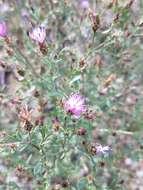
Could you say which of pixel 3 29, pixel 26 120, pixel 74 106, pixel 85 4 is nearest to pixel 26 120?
pixel 26 120

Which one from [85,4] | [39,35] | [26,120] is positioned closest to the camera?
[26,120]

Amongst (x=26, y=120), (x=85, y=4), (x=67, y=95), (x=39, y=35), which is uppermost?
(x=85, y=4)

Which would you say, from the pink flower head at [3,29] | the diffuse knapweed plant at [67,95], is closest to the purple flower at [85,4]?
the diffuse knapweed plant at [67,95]

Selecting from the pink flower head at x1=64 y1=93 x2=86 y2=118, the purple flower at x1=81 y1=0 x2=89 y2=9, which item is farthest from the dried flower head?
the purple flower at x1=81 y1=0 x2=89 y2=9

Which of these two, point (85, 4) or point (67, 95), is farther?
point (85, 4)

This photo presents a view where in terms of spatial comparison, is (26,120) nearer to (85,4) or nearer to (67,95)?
(67,95)

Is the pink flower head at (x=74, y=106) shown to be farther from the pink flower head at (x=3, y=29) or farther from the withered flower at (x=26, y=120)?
the pink flower head at (x=3, y=29)

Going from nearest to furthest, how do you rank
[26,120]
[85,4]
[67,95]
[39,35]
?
[26,120], [39,35], [67,95], [85,4]

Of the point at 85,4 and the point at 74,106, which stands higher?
the point at 85,4
